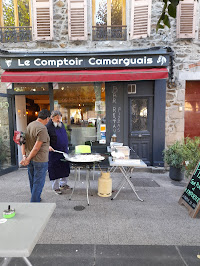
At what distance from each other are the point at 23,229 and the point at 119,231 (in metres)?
1.79

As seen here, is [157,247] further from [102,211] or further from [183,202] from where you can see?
[183,202]

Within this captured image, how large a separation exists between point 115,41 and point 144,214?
5112 millimetres

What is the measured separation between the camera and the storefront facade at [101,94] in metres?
5.25

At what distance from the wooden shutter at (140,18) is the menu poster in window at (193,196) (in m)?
4.37

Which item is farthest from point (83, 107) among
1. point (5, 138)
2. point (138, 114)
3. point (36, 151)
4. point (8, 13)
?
point (8, 13)

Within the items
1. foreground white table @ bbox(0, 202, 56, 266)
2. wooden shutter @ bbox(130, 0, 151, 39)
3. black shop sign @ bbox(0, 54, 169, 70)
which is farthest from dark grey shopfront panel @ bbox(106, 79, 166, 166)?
foreground white table @ bbox(0, 202, 56, 266)

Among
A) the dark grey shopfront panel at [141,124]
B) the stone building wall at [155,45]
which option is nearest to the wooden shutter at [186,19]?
the stone building wall at [155,45]

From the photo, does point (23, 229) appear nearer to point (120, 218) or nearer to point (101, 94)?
point (120, 218)

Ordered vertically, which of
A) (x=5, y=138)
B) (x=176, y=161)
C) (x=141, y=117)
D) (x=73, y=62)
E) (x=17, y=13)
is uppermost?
(x=17, y=13)

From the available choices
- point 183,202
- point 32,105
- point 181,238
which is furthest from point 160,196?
point 32,105

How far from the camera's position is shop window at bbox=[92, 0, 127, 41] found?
5891mm

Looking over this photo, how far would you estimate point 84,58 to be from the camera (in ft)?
17.5

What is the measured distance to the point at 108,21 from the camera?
5879 millimetres

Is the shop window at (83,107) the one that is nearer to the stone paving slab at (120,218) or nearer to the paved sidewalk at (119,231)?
the stone paving slab at (120,218)
